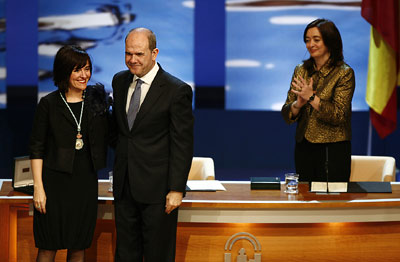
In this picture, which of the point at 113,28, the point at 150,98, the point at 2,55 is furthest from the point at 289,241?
the point at 2,55

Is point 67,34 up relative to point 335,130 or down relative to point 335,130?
up

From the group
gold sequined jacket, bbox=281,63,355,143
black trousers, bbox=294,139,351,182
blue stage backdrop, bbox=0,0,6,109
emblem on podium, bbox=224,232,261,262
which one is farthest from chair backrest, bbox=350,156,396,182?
Result: blue stage backdrop, bbox=0,0,6,109

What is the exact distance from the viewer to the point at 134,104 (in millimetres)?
2611

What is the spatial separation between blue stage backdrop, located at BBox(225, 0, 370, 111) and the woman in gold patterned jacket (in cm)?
318

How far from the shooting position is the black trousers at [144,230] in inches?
103

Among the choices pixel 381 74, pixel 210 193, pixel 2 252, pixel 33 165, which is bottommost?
pixel 2 252

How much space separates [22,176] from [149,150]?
38.9 inches

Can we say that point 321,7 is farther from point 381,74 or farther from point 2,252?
point 2,252

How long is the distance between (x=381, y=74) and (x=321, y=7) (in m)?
1.60

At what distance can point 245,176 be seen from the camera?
6.43m

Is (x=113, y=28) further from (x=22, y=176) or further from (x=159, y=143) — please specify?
(x=159, y=143)

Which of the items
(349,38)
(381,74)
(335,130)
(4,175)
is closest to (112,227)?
(335,130)

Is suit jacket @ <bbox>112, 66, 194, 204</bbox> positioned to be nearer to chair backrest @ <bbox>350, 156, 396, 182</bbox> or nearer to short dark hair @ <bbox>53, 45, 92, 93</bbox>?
short dark hair @ <bbox>53, 45, 92, 93</bbox>

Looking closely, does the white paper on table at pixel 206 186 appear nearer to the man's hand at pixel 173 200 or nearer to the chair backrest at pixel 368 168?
the man's hand at pixel 173 200
